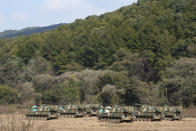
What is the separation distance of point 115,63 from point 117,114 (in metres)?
22.6

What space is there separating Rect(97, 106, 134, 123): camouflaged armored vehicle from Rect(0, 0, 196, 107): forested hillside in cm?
1419

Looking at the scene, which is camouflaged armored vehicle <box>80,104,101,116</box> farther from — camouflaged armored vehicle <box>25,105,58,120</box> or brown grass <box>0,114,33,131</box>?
brown grass <box>0,114,33,131</box>

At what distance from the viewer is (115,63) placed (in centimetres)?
5175

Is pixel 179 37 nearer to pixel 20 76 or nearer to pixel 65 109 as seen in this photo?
pixel 65 109

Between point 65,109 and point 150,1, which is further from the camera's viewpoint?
point 150,1

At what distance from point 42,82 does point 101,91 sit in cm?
1239

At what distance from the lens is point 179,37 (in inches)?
2090

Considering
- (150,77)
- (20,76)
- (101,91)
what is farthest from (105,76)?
(20,76)

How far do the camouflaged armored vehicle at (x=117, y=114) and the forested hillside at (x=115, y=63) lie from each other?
46.6 ft

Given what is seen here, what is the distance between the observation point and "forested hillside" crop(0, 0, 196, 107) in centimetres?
4525

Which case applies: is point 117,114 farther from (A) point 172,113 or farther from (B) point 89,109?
(B) point 89,109

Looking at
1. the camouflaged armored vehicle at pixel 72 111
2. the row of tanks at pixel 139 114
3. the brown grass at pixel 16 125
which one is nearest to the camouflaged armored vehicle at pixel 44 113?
the camouflaged armored vehicle at pixel 72 111

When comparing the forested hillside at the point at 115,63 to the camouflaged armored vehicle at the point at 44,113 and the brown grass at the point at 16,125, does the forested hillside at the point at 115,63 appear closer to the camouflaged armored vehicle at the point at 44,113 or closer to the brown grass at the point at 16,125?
the camouflaged armored vehicle at the point at 44,113

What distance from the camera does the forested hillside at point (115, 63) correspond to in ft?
148
